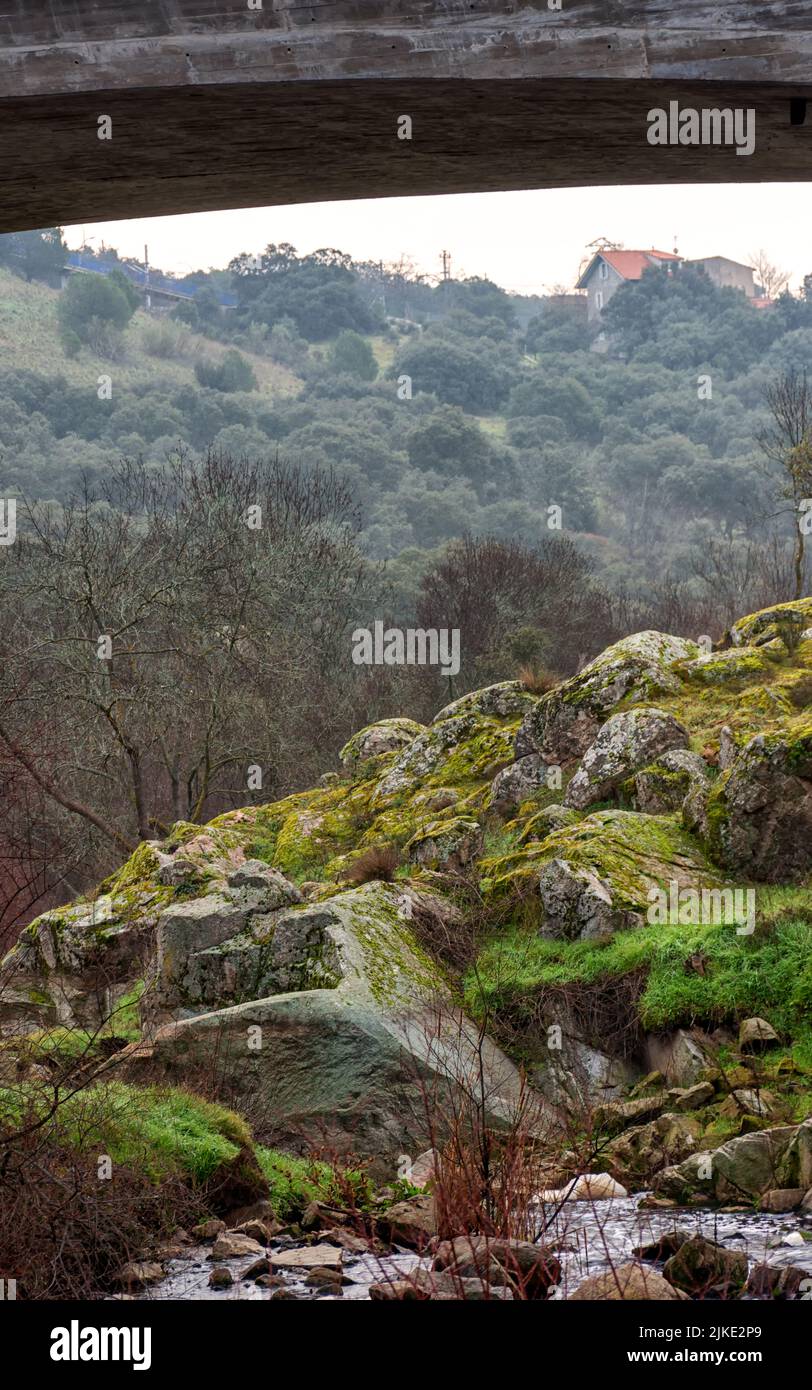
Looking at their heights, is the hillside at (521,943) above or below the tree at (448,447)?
above

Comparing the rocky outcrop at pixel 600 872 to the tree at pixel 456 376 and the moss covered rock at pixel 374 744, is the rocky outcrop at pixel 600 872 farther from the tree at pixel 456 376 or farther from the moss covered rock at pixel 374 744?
the tree at pixel 456 376

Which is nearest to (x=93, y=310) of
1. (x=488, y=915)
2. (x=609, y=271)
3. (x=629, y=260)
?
(x=609, y=271)

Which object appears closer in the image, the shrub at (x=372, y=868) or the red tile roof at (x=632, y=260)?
the shrub at (x=372, y=868)

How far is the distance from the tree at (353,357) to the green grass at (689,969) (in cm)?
6555

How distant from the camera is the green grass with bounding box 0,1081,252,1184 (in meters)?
6.57

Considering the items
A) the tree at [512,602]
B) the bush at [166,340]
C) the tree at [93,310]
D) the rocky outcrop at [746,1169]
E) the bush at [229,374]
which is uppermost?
the tree at [93,310]

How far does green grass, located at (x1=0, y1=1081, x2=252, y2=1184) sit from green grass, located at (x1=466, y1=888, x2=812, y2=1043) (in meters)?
2.26

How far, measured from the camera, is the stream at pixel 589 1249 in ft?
17.4

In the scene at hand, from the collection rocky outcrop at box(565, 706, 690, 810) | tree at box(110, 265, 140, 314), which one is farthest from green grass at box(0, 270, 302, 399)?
rocky outcrop at box(565, 706, 690, 810)

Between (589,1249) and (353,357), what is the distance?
71544mm

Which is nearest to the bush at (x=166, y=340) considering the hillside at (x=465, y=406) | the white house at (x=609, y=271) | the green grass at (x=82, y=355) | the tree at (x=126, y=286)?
the hillside at (x=465, y=406)

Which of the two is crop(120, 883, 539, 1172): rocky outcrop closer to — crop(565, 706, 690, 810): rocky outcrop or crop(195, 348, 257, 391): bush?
crop(565, 706, 690, 810): rocky outcrop

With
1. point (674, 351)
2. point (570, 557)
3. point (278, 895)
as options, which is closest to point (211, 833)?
point (278, 895)
